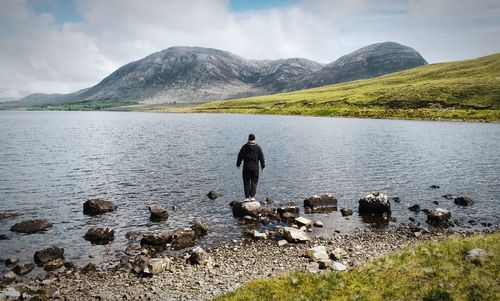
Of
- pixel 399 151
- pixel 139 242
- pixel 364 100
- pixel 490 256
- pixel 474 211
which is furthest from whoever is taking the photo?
pixel 364 100

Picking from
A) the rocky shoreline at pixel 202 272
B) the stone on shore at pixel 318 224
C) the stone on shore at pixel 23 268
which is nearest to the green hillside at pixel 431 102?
the stone on shore at pixel 318 224

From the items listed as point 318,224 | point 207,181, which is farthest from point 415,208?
point 207,181

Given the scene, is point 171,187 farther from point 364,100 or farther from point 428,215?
point 364,100

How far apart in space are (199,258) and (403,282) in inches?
380

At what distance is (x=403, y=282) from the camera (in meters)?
12.1

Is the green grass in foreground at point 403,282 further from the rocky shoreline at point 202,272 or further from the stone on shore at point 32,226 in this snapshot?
the stone on shore at point 32,226

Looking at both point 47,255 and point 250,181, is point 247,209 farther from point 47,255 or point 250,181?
point 47,255

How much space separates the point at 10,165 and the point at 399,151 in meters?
58.4

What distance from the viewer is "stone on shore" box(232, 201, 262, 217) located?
25.1 metres

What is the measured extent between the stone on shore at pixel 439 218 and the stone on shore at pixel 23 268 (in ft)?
81.8

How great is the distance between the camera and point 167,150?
61.2 meters

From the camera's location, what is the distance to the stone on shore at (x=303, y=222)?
23.3 meters

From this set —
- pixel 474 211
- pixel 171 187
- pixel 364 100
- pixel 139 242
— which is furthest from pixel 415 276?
pixel 364 100

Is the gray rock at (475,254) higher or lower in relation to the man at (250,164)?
lower
